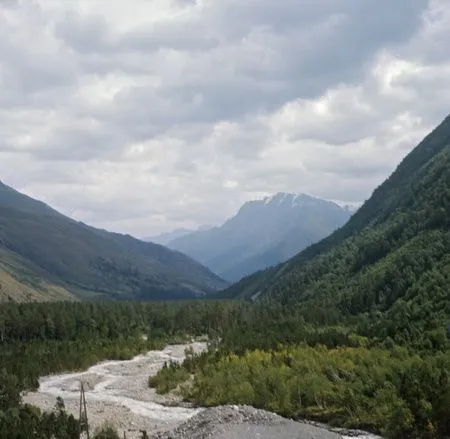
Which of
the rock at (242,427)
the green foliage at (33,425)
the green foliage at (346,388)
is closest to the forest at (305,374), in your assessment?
the green foliage at (346,388)

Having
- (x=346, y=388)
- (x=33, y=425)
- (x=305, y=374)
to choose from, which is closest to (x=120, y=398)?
(x=305, y=374)

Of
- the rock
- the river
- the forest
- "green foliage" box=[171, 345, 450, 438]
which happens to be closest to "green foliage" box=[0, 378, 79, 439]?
the forest

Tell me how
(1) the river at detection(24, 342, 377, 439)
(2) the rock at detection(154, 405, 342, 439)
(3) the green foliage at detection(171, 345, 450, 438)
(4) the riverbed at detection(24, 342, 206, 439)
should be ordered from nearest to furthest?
1. (2) the rock at detection(154, 405, 342, 439)
2. (3) the green foliage at detection(171, 345, 450, 438)
3. (1) the river at detection(24, 342, 377, 439)
4. (4) the riverbed at detection(24, 342, 206, 439)

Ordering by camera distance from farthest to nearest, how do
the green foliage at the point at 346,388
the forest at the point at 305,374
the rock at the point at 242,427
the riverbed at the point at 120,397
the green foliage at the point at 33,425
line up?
the riverbed at the point at 120,397 < the forest at the point at 305,374 < the green foliage at the point at 346,388 < the green foliage at the point at 33,425 < the rock at the point at 242,427

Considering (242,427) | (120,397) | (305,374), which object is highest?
(305,374)

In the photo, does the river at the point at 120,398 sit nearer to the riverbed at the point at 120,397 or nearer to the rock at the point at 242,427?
the riverbed at the point at 120,397

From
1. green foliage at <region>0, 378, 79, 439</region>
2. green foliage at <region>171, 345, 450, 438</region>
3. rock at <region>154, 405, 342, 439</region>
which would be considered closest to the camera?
rock at <region>154, 405, 342, 439</region>

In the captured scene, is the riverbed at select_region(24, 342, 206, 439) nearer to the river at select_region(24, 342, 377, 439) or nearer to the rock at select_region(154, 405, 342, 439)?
the river at select_region(24, 342, 377, 439)

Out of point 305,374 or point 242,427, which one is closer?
point 242,427

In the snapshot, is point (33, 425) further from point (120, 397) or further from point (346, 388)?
point (120, 397)
